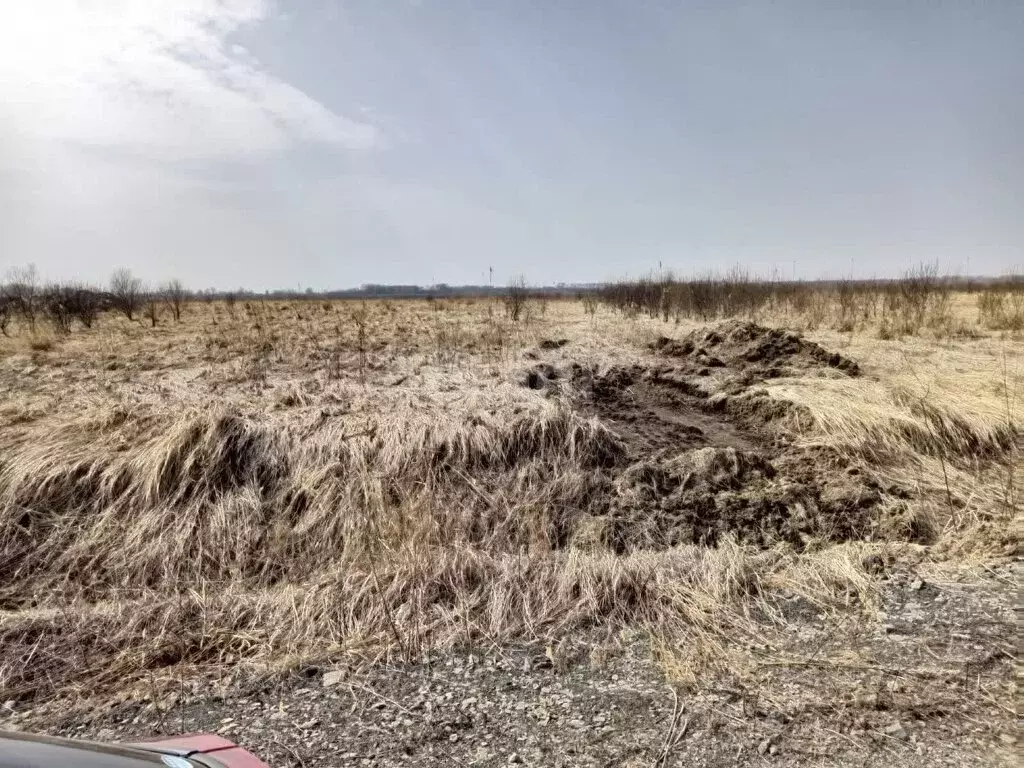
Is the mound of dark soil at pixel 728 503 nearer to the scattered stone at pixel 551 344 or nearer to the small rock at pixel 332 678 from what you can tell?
the small rock at pixel 332 678

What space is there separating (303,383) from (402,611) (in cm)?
392

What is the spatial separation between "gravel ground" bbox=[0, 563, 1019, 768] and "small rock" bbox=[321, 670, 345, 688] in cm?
1

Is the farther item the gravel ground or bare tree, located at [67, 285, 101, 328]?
bare tree, located at [67, 285, 101, 328]

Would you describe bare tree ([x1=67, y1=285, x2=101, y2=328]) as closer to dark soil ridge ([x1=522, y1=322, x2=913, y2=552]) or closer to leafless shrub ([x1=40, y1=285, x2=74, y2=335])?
→ leafless shrub ([x1=40, y1=285, x2=74, y2=335])

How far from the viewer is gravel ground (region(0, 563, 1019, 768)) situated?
8.92ft

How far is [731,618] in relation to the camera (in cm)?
372

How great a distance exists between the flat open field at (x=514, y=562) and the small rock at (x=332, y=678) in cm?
1

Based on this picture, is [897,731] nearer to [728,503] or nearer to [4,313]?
[728,503]

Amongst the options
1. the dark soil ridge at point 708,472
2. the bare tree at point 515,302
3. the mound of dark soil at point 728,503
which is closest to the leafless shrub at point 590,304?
the bare tree at point 515,302

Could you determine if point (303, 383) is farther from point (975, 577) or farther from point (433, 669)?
point (975, 577)

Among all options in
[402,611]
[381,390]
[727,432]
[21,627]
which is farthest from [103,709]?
[727,432]

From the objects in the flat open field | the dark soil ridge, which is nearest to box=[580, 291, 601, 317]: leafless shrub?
the dark soil ridge

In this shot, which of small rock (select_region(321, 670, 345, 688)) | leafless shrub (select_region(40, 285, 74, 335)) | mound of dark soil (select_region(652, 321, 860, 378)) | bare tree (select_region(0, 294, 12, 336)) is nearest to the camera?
small rock (select_region(321, 670, 345, 688))

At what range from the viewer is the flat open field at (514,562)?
9.74 feet
